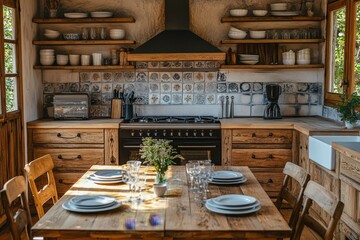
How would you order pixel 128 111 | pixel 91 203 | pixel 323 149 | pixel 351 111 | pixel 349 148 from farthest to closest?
1. pixel 128 111
2. pixel 351 111
3. pixel 323 149
4. pixel 349 148
5. pixel 91 203

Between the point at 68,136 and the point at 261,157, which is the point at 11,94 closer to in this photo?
the point at 68,136

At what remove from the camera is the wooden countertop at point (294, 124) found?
4734 mm

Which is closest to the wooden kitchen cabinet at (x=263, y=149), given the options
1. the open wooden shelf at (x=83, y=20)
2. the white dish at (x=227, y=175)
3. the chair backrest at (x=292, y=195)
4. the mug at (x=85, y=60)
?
the open wooden shelf at (x=83, y=20)

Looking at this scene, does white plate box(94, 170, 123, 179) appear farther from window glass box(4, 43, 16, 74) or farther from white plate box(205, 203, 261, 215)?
window glass box(4, 43, 16, 74)

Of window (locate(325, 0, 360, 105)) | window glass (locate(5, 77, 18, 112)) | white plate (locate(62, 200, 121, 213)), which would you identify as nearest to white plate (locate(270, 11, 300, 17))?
window (locate(325, 0, 360, 105))

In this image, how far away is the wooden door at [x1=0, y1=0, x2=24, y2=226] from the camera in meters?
4.73

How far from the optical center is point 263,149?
535 centimetres

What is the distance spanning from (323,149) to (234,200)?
5.72ft

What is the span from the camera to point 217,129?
5.33 m

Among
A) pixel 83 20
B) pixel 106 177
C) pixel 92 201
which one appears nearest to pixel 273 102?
pixel 83 20

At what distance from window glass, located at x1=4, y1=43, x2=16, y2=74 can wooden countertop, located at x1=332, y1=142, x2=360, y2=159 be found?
3106 millimetres

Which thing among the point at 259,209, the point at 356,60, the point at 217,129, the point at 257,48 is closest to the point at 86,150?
the point at 217,129

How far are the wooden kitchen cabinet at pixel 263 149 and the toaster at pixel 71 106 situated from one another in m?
1.59

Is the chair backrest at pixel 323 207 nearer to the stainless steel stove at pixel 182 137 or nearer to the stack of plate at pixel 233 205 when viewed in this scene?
the stack of plate at pixel 233 205
